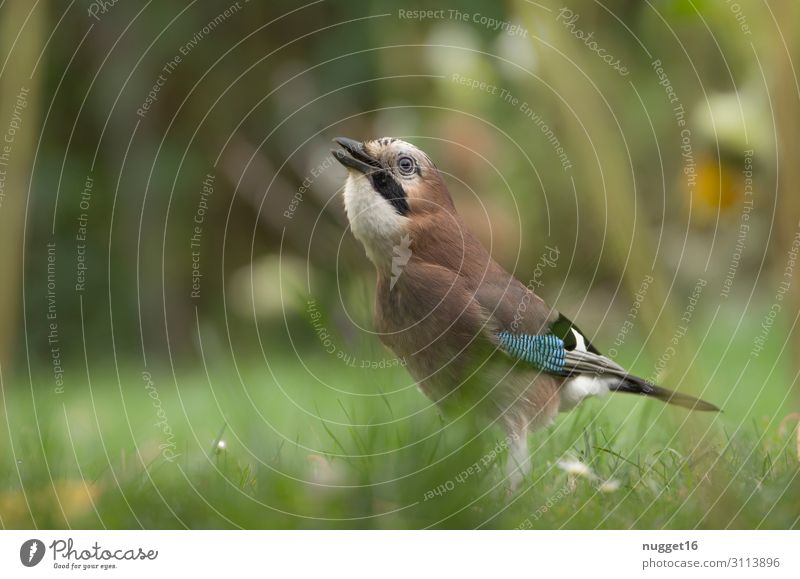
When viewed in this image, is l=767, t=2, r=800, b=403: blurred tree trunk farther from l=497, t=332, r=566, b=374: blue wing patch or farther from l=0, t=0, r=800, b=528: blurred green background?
l=497, t=332, r=566, b=374: blue wing patch

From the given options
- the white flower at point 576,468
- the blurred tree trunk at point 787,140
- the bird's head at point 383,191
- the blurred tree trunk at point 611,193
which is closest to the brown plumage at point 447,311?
the bird's head at point 383,191

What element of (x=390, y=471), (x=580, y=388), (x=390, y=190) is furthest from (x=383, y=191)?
(x=390, y=471)

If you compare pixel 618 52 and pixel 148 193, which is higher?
pixel 618 52

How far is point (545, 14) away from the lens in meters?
1.98

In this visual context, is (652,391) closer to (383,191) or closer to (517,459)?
(517,459)

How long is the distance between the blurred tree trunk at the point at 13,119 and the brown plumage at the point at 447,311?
3.07 ft

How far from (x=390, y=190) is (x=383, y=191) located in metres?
0.02

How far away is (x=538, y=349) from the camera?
94.0 inches

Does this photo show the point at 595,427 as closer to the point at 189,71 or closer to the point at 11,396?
the point at 11,396

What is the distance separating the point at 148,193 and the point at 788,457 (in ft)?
11.0

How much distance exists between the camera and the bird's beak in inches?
90.4

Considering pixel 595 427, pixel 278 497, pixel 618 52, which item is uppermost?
pixel 618 52
